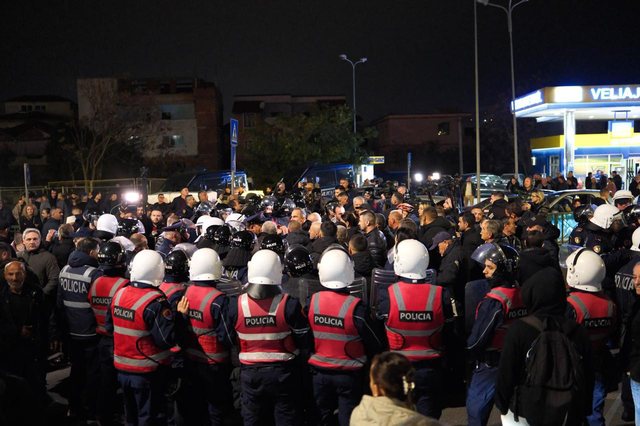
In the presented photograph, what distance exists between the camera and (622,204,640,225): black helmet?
9.72m

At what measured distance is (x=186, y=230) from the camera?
11172mm

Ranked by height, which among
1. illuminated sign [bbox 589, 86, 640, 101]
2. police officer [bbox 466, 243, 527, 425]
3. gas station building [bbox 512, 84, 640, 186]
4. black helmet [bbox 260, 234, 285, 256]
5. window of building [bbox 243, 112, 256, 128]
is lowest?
police officer [bbox 466, 243, 527, 425]

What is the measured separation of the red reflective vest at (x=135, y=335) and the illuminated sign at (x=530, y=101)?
2779 cm

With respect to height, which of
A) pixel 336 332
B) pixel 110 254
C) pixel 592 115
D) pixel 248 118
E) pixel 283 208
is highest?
pixel 248 118

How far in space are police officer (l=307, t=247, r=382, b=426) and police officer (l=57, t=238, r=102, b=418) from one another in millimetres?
2734

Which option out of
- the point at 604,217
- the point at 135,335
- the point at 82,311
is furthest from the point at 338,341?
the point at 604,217

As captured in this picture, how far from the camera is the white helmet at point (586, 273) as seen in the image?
204 inches

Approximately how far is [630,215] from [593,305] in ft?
17.8

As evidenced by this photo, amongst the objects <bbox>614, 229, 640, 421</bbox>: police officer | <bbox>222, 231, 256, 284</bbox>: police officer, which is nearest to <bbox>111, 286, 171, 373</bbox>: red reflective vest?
<bbox>222, 231, 256, 284</bbox>: police officer

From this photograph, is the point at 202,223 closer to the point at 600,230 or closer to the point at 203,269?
the point at 203,269

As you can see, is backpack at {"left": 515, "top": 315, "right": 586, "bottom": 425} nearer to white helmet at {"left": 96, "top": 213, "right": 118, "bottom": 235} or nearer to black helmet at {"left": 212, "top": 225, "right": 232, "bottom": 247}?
black helmet at {"left": 212, "top": 225, "right": 232, "bottom": 247}

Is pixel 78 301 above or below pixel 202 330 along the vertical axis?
above

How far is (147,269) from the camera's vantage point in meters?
5.55

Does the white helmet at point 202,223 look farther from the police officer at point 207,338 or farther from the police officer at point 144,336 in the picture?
the police officer at point 144,336
